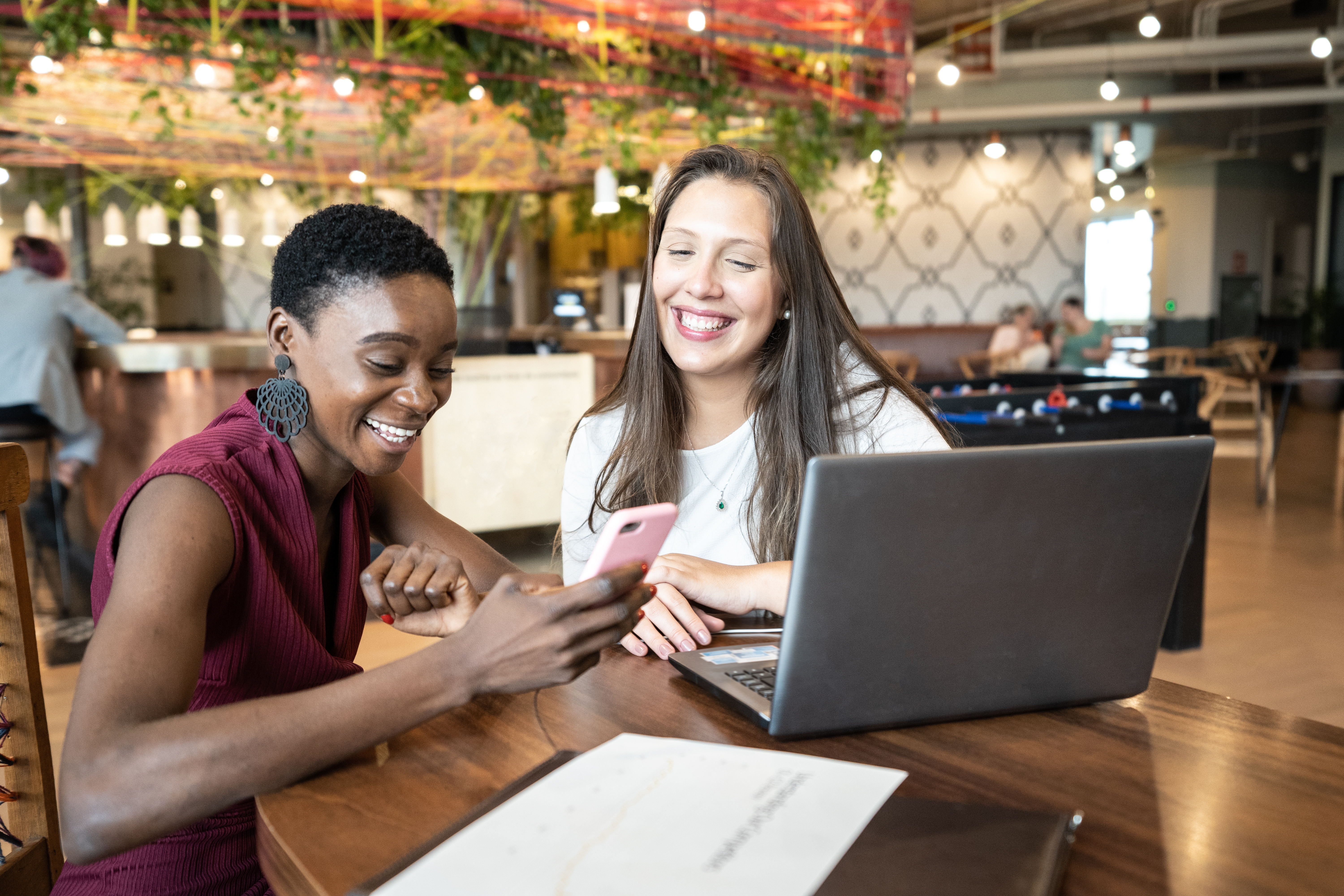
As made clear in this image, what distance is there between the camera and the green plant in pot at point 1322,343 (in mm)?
11477

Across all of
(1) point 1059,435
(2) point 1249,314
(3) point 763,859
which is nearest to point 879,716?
(3) point 763,859

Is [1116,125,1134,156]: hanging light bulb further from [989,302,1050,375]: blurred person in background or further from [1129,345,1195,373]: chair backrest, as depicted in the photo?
[1129,345,1195,373]: chair backrest

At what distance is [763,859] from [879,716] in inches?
11.0

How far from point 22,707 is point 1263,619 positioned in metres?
4.17

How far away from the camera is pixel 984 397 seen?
3260 millimetres

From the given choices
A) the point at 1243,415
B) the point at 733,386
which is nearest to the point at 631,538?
the point at 733,386

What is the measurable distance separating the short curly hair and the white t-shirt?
2.26ft

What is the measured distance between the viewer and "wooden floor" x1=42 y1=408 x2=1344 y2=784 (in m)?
3.08

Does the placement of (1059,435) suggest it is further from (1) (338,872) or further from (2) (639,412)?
(1) (338,872)

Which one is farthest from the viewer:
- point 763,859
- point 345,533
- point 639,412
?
point 639,412

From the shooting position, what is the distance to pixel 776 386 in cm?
173

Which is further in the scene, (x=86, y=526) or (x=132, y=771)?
(x=86, y=526)

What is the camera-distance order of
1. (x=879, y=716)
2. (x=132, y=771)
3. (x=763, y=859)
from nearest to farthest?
(x=763, y=859)
(x=132, y=771)
(x=879, y=716)

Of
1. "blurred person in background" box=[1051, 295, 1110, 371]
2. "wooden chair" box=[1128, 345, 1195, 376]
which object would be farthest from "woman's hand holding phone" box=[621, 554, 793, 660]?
"wooden chair" box=[1128, 345, 1195, 376]
